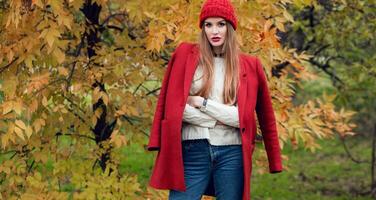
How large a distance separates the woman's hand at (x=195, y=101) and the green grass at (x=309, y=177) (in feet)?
17.9

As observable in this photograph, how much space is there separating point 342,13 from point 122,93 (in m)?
3.34

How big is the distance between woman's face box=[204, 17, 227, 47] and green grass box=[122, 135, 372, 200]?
5509 mm

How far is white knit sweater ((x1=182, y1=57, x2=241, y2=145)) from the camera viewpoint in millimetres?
3842

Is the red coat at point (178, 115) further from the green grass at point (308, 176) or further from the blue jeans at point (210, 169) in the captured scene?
the green grass at point (308, 176)

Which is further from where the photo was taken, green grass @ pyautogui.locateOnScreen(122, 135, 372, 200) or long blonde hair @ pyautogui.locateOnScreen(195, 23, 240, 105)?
green grass @ pyautogui.locateOnScreen(122, 135, 372, 200)

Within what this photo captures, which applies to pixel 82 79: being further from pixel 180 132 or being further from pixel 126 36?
pixel 180 132

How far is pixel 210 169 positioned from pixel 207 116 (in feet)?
1.00

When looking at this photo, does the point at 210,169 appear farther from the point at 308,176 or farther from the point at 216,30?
the point at 308,176

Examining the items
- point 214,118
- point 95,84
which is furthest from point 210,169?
point 95,84

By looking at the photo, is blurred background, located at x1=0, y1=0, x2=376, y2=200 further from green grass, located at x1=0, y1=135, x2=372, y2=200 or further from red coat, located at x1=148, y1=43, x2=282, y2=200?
green grass, located at x1=0, y1=135, x2=372, y2=200

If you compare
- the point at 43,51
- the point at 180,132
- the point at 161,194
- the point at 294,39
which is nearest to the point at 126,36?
the point at 43,51

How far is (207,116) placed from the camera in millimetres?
3857

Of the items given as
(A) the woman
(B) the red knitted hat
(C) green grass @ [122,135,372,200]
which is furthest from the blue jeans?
(C) green grass @ [122,135,372,200]

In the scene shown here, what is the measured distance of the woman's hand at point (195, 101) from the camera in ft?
12.7
